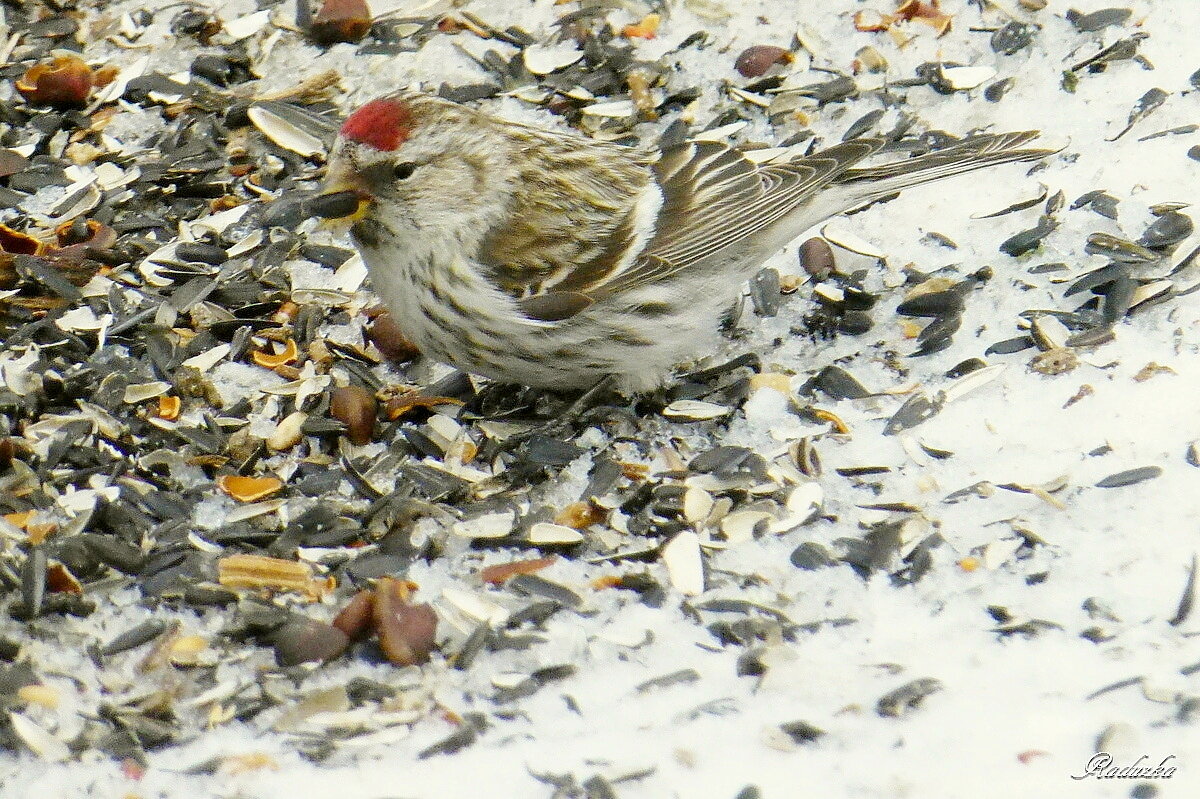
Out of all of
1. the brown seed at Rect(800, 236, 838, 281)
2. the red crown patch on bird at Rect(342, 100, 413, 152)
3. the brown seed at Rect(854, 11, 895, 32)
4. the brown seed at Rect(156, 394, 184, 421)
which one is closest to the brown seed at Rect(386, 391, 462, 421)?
the brown seed at Rect(156, 394, 184, 421)

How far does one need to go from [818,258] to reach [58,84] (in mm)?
2266

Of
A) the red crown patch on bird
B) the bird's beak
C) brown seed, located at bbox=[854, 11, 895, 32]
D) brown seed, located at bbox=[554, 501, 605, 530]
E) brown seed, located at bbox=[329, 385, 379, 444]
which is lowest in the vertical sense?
brown seed, located at bbox=[554, 501, 605, 530]

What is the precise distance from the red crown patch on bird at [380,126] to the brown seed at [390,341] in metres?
0.62

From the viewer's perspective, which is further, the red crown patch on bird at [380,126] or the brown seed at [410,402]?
the brown seed at [410,402]

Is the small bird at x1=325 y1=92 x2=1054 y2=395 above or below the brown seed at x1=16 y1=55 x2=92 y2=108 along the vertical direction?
below

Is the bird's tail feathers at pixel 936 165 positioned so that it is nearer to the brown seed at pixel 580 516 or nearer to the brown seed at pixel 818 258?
the brown seed at pixel 818 258

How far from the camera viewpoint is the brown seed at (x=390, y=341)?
3.82 m

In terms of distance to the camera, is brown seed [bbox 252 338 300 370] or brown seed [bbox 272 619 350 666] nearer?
brown seed [bbox 272 619 350 666]

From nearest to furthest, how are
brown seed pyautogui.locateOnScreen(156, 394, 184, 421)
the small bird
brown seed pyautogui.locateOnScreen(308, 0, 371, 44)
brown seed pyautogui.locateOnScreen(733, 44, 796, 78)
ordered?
the small bird, brown seed pyautogui.locateOnScreen(156, 394, 184, 421), brown seed pyautogui.locateOnScreen(733, 44, 796, 78), brown seed pyautogui.locateOnScreen(308, 0, 371, 44)

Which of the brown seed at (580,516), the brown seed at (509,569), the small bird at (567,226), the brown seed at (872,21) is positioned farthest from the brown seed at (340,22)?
the brown seed at (509,569)

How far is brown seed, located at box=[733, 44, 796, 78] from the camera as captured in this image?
4.46 m

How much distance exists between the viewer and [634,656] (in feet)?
9.07

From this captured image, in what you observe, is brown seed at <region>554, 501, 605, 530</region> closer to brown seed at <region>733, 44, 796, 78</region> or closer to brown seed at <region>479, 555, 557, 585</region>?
brown seed at <region>479, 555, 557, 585</region>

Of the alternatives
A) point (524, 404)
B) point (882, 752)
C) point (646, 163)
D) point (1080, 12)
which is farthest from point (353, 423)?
point (1080, 12)
